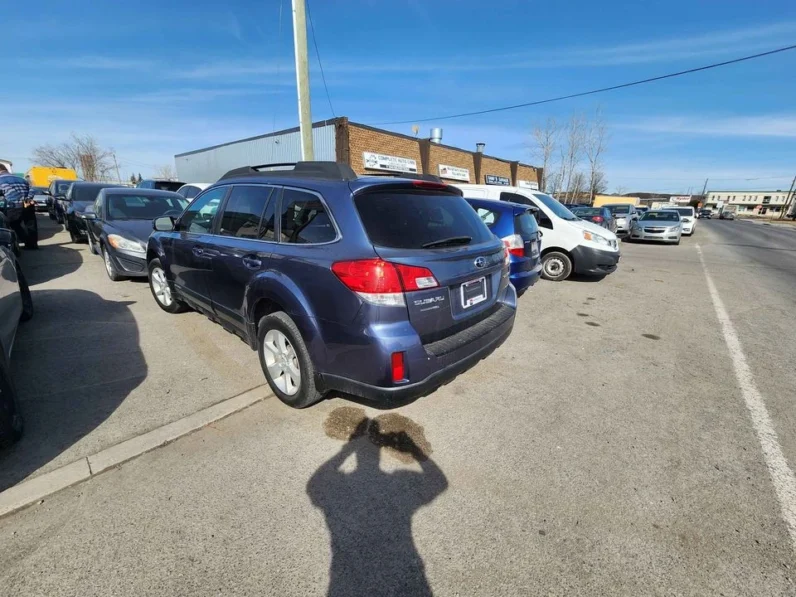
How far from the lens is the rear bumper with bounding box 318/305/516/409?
7.73ft

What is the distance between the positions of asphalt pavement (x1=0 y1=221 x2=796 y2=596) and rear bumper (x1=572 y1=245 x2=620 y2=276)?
364cm

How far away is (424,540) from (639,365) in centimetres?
323

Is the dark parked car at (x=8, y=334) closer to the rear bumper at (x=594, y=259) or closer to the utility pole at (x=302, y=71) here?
the utility pole at (x=302, y=71)

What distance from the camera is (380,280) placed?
2268 mm

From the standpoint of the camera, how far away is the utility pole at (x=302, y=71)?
9.12 meters

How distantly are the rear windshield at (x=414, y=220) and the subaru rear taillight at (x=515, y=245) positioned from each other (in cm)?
246

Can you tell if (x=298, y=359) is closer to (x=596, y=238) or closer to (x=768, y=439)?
(x=768, y=439)

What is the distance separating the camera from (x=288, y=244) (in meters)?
2.78

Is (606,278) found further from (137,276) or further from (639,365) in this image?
(137,276)

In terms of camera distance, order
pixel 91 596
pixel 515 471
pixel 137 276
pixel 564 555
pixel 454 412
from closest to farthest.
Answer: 1. pixel 91 596
2. pixel 564 555
3. pixel 515 471
4. pixel 454 412
5. pixel 137 276

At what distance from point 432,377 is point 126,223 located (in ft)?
21.7

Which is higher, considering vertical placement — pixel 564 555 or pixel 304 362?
pixel 304 362

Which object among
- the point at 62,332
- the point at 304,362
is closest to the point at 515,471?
the point at 304,362

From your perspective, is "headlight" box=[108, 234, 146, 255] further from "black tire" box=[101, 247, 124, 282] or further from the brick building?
the brick building
